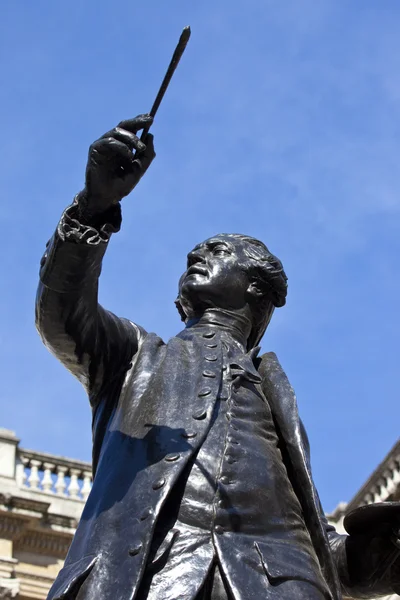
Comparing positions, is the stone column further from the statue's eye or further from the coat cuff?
the coat cuff

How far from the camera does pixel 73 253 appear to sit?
3.61 metres

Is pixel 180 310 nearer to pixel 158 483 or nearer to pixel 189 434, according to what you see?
pixel 189 434

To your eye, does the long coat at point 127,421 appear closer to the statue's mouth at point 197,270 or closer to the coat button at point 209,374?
the coat button at point 209,374

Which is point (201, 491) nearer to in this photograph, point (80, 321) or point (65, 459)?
point (80, 321)

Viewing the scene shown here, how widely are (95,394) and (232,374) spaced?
49cm

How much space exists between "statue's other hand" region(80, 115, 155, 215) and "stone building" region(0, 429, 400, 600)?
12274mm

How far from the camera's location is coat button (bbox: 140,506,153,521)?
3.24 metres

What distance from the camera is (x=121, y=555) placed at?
3164 mm

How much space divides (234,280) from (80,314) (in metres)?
0.83

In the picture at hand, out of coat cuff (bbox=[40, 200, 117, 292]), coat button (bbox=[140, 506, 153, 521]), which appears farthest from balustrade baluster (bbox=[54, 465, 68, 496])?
coat button (bbox=[140, 506, 153, 521])

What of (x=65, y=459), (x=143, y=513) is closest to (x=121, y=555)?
(x=143, y=513)

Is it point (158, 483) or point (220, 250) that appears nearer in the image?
point (158, 483)

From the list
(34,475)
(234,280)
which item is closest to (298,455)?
(234,280)

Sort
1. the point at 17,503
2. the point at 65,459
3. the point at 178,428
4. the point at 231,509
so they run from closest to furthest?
the point at 231,509
the point at 178,428
the point at 17,503
the point at 65,459
